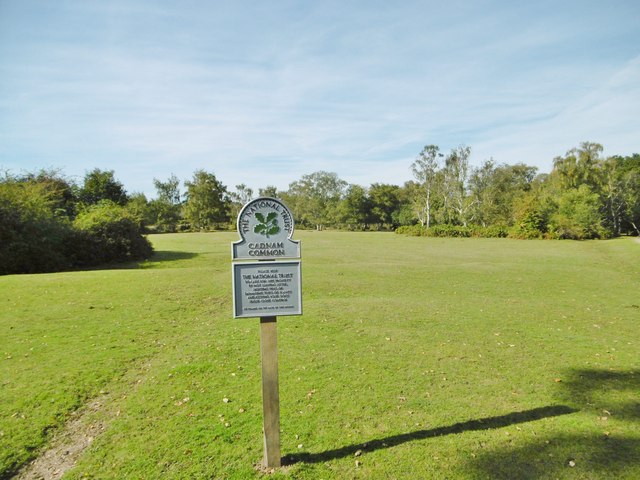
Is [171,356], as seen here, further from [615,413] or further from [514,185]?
[514,185]

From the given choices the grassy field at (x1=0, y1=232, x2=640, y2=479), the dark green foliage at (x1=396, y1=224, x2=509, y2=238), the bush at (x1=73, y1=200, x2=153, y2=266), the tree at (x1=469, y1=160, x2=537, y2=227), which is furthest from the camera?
the tree at (x1=469, y1=160, x2=537, y2=227)

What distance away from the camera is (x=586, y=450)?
4.89m

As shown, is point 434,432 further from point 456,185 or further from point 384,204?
point 384,204

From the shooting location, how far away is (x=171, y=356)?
28.0 ft

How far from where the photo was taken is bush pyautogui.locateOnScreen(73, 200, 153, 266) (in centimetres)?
2581

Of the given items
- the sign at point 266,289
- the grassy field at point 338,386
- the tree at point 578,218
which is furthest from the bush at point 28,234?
the tree at point 578,218

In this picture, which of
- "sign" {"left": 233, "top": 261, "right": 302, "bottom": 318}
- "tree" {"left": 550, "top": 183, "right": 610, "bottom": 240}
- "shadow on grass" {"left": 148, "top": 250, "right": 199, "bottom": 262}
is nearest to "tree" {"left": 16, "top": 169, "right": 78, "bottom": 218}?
"shadow on grass" {"left": 148, "top": 250, "right": 199, "bottom": 262}

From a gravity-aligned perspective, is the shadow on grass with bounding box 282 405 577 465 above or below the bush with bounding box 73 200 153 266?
below

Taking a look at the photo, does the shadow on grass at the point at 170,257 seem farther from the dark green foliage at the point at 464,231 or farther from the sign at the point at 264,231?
the dark green foliage at the point at 464,231

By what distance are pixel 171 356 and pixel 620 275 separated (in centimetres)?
2212

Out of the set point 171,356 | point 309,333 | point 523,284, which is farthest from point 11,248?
point 523,284

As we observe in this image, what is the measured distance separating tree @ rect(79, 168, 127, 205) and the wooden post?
50833 mm

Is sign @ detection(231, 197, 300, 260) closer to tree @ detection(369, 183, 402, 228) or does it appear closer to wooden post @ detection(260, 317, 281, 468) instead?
wooden post @ detection(260, 317, 281, 468)

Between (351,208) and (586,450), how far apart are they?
3538 inches
